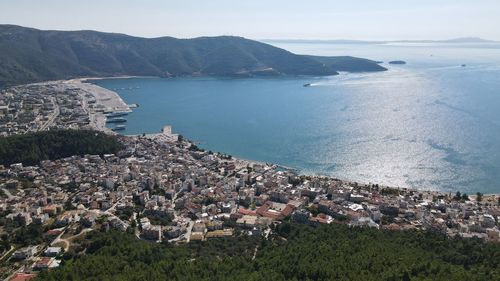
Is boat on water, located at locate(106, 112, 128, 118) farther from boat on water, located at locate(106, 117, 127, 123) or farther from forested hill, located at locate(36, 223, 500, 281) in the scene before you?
forested hill, located at locate(36, 223, 500, 281)

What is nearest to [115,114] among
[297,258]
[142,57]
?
[297,258]

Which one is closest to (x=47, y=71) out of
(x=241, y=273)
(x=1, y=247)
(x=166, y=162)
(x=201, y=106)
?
(x=201, y=106)

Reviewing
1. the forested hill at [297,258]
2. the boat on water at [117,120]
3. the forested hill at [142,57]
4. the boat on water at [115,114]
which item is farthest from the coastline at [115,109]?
the forested hill at [297,258]

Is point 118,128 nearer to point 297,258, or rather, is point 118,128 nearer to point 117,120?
point 117,120

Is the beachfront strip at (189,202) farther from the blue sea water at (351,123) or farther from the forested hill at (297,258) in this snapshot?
the blue sea water at (351,123)

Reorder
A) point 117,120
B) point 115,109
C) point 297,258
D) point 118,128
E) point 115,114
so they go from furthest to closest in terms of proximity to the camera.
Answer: point 115,109
point 115,114
point 117,120
point 118,128
point 297,258

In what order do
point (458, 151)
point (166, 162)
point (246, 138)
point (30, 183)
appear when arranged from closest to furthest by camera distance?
point (30, 183) < point (166, 162) < point (458, 151) < point (246, 138)

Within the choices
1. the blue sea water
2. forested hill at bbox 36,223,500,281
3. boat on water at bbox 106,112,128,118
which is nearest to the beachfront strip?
forested hill at bbox 36,223,500,281

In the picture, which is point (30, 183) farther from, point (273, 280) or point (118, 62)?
point (118, 62)

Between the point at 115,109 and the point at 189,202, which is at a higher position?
the point at 115,109
